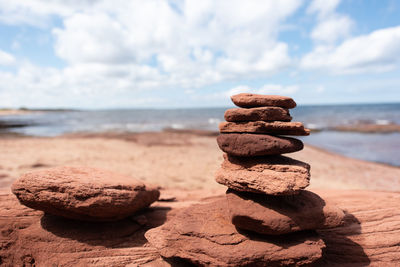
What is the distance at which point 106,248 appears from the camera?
197 inches

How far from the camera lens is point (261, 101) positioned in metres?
4.49

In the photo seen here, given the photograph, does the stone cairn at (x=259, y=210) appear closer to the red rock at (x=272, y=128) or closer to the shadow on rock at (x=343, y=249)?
the red rock at (x=272, y=128)

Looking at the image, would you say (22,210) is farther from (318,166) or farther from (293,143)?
(318,166)

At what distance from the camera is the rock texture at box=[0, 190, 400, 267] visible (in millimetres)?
4734

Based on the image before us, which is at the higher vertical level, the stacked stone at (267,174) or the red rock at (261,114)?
the red rock at (261,114)

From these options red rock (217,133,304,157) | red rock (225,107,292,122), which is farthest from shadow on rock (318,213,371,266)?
red rock (225,107,292,122)

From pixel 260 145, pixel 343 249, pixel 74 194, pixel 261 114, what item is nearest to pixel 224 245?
pixel 260 145

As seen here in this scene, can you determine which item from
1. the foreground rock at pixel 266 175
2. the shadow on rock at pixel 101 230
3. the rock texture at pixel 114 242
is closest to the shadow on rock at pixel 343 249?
the rock texture at pixel 114 242

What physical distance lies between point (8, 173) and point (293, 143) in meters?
12.1

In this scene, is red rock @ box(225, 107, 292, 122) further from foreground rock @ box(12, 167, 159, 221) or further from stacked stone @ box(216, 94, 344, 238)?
foreground rock @ box(12, 167, 159, 221)

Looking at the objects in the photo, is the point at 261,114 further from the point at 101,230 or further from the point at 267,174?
the point at 101,230

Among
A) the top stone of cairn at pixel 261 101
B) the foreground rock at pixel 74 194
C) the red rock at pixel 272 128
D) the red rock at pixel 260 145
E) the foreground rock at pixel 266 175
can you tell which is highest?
the top stone of cairn at pixel 261 101

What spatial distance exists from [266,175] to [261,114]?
1092mm

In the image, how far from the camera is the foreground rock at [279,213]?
13.2 feet
